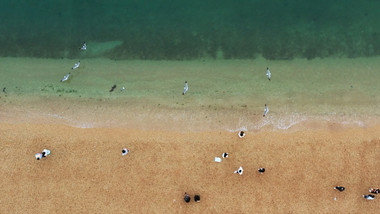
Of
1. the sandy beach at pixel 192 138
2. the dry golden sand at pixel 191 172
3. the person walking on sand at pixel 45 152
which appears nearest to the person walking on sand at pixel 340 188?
the dry golden sand at pixel 191 172

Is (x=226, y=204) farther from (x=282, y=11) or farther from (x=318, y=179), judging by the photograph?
(x=282, y=11)

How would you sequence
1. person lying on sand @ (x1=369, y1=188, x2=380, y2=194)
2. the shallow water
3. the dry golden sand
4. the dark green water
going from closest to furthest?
person lying on sand @ (x1=369, y1=188, x2=380, y2=194) → the dry golden sand → the shallow water → the dark green water

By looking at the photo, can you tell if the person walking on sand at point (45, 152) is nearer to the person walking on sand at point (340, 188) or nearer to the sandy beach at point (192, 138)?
the sandy beach at point (192, 138)

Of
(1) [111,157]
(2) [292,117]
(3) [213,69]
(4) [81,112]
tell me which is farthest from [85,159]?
(2) [292,117]

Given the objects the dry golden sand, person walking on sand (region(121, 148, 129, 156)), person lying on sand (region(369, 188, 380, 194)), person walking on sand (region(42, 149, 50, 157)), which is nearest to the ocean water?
the dry golden sand

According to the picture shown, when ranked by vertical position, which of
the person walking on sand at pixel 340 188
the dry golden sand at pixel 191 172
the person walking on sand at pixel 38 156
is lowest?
the person walking on sand at pixel 340 188

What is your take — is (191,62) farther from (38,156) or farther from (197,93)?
(38,156)

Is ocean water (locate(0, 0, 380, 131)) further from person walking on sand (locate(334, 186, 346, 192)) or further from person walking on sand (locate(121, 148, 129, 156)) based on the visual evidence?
person walking on sand (locate(334, 186, 346, 192))
